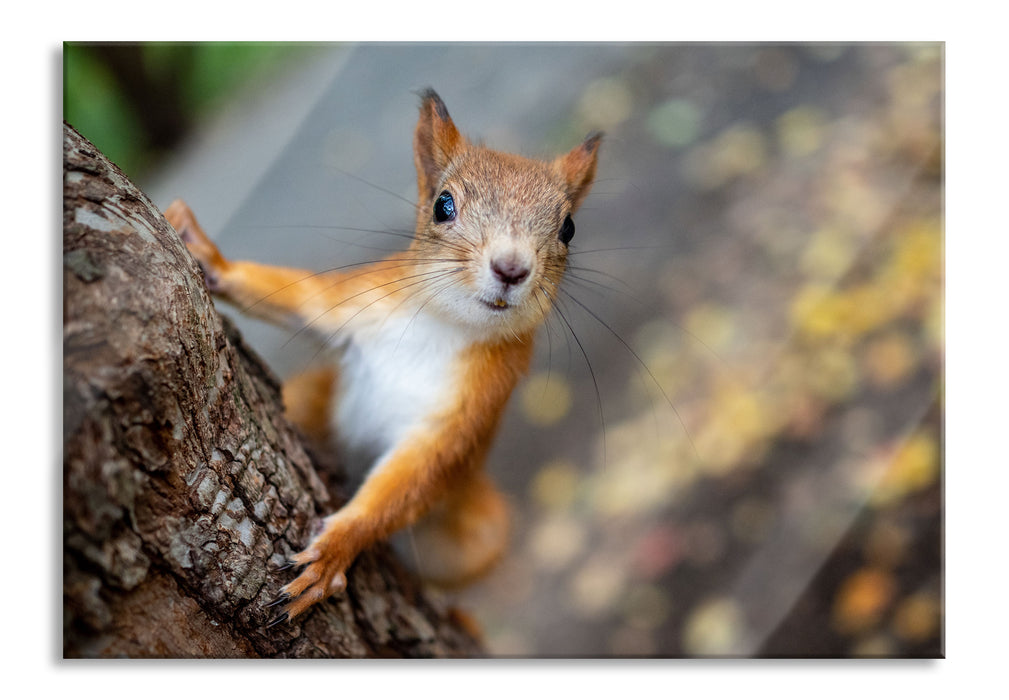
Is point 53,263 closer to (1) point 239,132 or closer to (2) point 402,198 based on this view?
(1) point 239,132

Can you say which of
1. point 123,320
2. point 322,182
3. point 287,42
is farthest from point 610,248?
point 123,320

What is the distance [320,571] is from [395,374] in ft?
1.67

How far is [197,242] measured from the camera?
1707mm

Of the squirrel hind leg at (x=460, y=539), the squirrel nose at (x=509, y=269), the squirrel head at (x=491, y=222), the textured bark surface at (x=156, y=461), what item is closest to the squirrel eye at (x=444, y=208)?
the squirrel head at (x=491, y=222)

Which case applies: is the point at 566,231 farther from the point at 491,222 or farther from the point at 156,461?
the point at 156,461

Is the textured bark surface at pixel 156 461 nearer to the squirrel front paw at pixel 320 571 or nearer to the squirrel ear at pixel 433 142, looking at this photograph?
the squirrel front paw at pixel 320 571

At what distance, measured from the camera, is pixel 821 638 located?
7.59 ft

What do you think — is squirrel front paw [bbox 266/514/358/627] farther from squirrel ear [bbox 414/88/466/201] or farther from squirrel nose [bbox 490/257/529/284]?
squirrel ear [bbox 414/88/466/201]

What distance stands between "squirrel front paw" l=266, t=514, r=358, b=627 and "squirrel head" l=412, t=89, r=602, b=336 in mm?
543

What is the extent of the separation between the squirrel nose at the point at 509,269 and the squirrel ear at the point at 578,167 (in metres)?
0.36

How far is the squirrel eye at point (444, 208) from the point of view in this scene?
5.26ft

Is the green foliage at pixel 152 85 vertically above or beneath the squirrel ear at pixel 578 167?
above

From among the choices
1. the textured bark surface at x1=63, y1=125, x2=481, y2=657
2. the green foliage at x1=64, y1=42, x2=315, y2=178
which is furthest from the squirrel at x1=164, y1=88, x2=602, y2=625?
the green foliage at x1=64, y1=42, x2=315, y2=178
